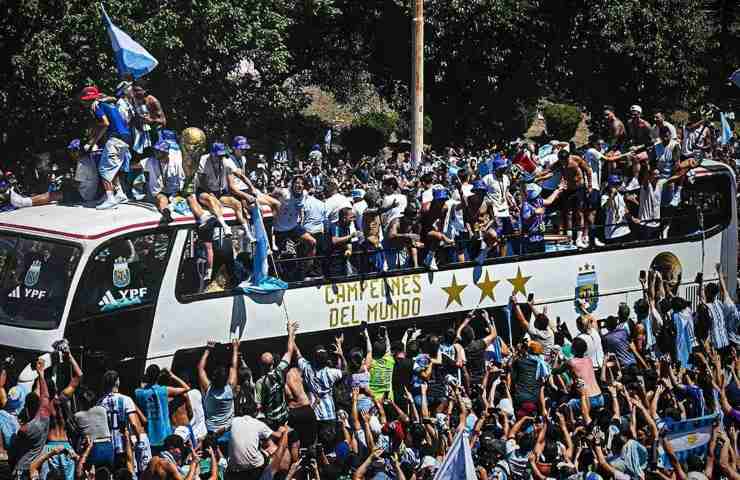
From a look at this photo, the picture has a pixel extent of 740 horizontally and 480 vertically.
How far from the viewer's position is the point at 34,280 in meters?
10.1

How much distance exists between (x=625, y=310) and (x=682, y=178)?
2598 millimetres

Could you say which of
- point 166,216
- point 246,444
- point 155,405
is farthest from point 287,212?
point 246,444

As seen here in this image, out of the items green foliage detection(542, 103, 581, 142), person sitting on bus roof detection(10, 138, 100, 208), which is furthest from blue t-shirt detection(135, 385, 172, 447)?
green foliage detection(542, 103, 581, 142)

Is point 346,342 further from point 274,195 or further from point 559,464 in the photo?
point 559,464

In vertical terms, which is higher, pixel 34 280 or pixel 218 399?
pixel 34 280

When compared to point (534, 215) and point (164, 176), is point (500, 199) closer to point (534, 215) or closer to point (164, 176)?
point (534, 215)

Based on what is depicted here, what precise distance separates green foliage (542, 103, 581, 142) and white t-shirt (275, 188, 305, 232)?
2839cm

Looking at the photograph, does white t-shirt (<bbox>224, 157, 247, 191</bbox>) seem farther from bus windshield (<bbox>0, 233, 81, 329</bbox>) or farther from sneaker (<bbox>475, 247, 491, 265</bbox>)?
sneaker (<bbox>475, 247, 491, 265</bbox>)

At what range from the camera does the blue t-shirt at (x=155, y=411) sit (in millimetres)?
9859

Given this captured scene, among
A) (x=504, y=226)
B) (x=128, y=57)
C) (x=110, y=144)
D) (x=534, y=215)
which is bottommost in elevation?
(x=504, y=226)

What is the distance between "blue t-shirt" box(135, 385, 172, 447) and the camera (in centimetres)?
986

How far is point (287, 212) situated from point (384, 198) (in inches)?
51.8

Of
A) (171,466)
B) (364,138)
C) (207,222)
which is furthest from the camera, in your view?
(364,138)

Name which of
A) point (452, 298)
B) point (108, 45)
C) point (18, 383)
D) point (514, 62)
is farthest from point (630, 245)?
point (514, 62)
